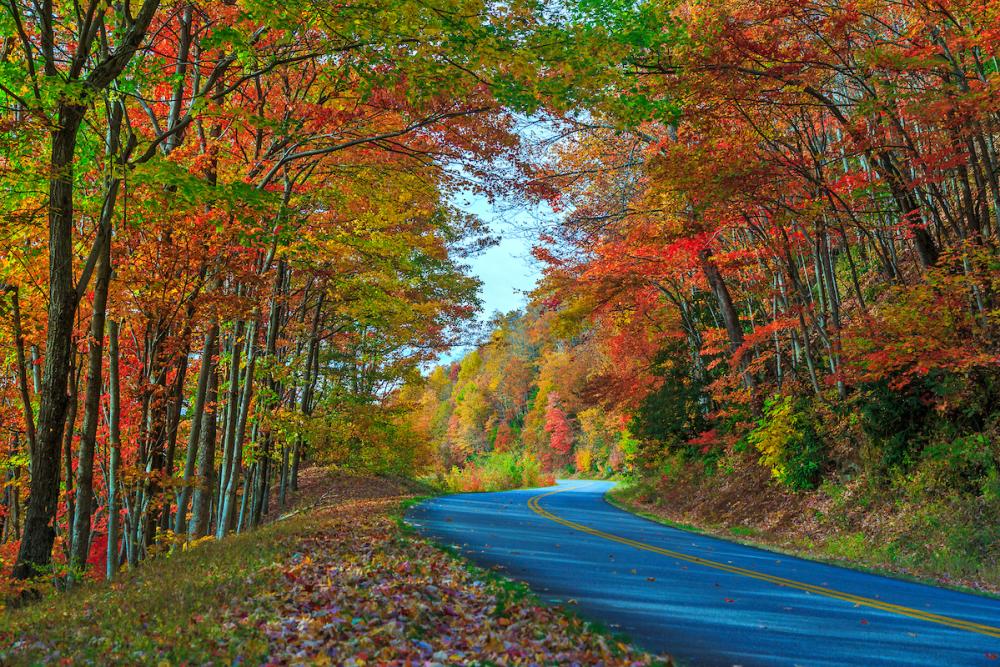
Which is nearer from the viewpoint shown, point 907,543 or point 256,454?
point 907,543

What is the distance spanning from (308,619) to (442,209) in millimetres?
10475

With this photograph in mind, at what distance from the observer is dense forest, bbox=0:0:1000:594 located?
9234mm

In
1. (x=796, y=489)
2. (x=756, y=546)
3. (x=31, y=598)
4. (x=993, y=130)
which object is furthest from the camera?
(x=796, y=489)

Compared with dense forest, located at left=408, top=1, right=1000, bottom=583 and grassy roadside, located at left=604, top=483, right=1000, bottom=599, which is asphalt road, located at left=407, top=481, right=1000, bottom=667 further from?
dense forest, located at left=408, top=1, right=1000, bottom=583

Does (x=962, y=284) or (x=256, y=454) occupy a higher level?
(x=962, y=284)

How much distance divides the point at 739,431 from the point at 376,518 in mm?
12599

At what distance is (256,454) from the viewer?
57.8 ft

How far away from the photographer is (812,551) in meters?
13.3

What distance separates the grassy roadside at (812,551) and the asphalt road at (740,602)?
0.57 meters

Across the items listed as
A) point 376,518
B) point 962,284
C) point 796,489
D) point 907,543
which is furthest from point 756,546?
point 376,518

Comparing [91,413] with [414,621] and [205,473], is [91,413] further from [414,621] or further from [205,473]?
[414,621]

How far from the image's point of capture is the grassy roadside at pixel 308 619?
5109 mm

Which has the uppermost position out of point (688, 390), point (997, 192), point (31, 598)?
point (997, 192)

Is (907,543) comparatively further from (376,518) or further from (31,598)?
(31,598)
